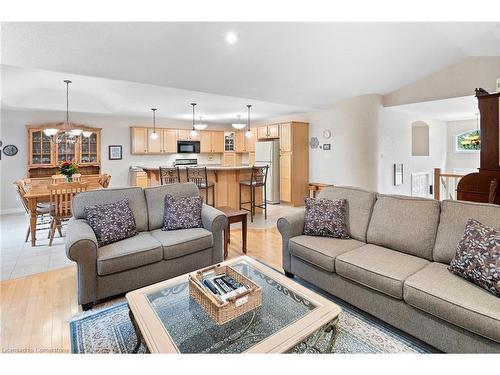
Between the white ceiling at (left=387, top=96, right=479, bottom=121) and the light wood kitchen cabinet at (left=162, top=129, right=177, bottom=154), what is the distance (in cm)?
561

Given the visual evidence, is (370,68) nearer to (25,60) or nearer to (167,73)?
(167,73)

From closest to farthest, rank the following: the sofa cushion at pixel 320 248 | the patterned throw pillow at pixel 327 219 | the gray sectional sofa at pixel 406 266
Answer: the gray sectional sofa at pixel 406 266, the sofa cushion at pixel 320 248, the patterned throw pillow at pixel 327 219

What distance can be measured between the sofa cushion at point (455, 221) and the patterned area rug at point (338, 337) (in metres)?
0.68

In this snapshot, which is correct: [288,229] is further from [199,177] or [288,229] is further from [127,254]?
[199,177]

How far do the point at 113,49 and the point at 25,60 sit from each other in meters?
A: 1.10

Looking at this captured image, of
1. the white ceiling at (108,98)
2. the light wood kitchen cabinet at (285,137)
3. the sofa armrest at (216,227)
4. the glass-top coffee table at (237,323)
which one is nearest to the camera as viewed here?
the glass-top coffee table at (237,323)

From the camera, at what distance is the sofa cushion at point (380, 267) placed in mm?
1913

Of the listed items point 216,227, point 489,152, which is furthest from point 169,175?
point 489,152

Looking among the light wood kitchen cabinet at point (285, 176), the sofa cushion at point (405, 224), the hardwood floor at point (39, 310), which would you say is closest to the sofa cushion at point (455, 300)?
the sofa cushion at point (405, 224)

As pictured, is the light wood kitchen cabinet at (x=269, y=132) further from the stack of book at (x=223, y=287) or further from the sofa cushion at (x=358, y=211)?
the stack of book at (x=223, y=287)

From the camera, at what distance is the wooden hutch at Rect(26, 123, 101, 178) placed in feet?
20.5

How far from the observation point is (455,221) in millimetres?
2121
